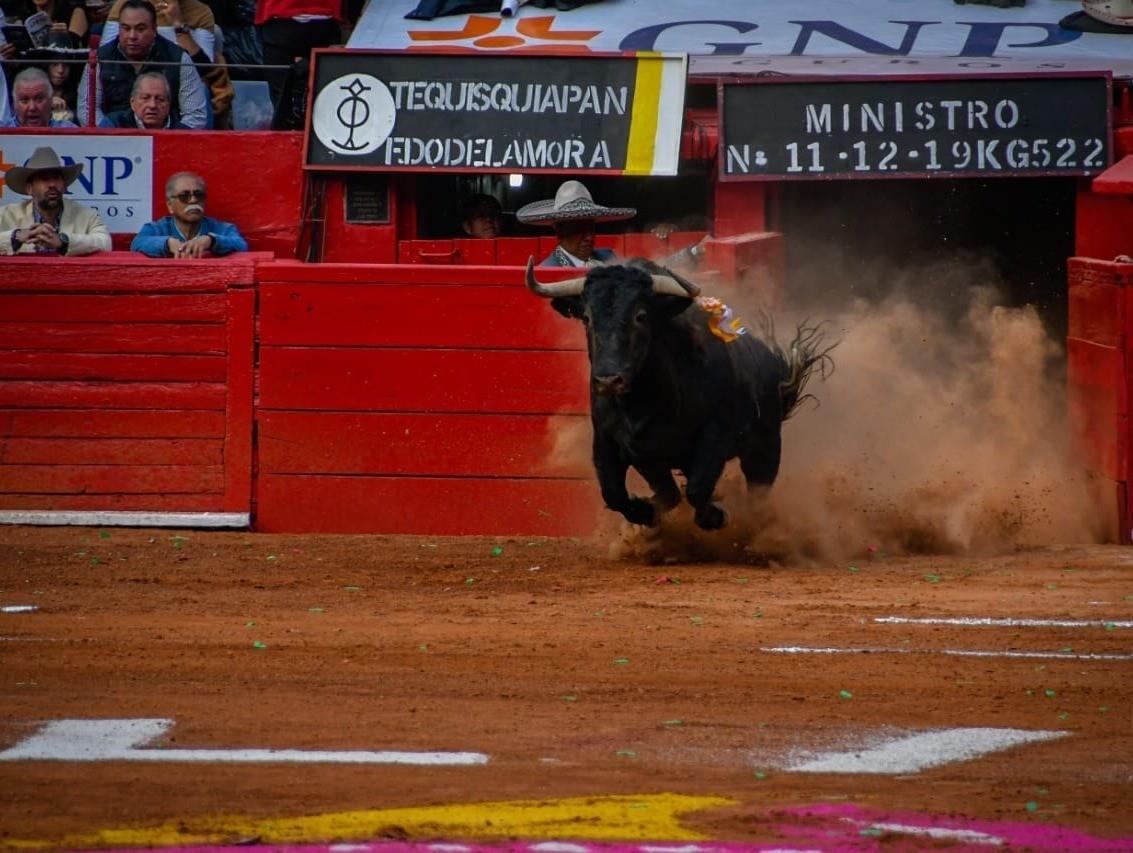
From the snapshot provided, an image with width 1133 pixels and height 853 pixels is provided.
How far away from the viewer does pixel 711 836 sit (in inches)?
198

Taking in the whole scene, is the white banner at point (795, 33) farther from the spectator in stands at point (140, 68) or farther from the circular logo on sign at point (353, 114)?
the spectator in stands at point (140, 68)

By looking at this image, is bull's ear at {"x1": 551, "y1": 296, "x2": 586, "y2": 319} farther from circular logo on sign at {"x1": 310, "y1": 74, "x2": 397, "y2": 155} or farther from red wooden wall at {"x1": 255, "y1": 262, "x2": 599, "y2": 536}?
circular logo on sign at {"x1": 310, "y1": 74, "x2": 397, "y2": 155}

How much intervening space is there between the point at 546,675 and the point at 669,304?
314cm

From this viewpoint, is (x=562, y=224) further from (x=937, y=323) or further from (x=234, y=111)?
(x=234, y=111)

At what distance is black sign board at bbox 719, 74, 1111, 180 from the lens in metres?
14.0

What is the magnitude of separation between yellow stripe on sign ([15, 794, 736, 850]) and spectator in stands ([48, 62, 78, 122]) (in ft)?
32.5

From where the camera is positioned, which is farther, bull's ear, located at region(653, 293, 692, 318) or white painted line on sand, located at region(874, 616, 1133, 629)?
bull's ear, located at region(653, 293, 692, 318)

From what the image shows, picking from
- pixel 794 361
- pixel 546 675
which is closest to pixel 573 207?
pixel 794 361

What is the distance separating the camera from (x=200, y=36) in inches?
566

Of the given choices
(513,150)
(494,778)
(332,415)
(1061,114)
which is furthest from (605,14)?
(494,778)

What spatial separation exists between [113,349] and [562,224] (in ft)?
9.58

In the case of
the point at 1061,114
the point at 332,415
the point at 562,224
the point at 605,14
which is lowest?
the point at 332,415

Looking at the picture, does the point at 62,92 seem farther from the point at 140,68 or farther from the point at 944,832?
the point at 944,832

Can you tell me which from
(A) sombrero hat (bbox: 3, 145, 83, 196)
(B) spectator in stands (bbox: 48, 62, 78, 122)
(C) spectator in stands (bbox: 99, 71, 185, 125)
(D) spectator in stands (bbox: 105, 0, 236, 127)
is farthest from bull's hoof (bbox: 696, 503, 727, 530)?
(B) spectator in stands (bbox: 48, 62, 78, 122)
